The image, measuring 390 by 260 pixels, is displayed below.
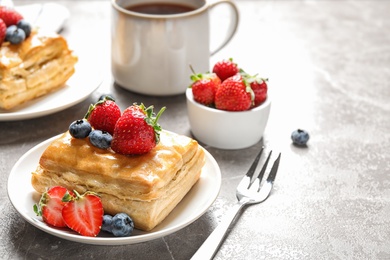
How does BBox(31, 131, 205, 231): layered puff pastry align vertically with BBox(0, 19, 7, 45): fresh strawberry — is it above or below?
below

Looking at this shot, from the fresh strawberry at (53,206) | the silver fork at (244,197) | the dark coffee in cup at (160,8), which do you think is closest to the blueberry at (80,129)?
the fresh strawberry at (53,206)

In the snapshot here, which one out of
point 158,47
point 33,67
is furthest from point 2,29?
point 158,47

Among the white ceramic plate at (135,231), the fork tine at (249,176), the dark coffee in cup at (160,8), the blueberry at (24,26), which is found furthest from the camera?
the dark coffee in cup at (160,8)

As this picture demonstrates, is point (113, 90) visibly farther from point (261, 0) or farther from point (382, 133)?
point (261, 0)

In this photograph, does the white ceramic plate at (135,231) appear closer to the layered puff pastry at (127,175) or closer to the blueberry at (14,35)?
the layered puff pastry at (127,175)

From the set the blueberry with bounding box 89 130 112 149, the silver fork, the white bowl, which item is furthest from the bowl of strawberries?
the blueberry with bounding box 89 130 112 149

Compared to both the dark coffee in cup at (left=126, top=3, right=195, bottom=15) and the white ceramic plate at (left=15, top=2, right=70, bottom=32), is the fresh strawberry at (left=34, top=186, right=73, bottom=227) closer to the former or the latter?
the dark coffee in cup at (left=126, top=3, right=195, bottom=15)

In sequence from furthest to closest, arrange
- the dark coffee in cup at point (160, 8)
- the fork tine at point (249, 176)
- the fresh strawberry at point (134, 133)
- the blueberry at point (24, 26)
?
the dark coffee in cup at point (160, 8) < the blueberry at point (24, 26) < the fork tine at point (249, 176) < the fresh strawberry at point (134, 133)
